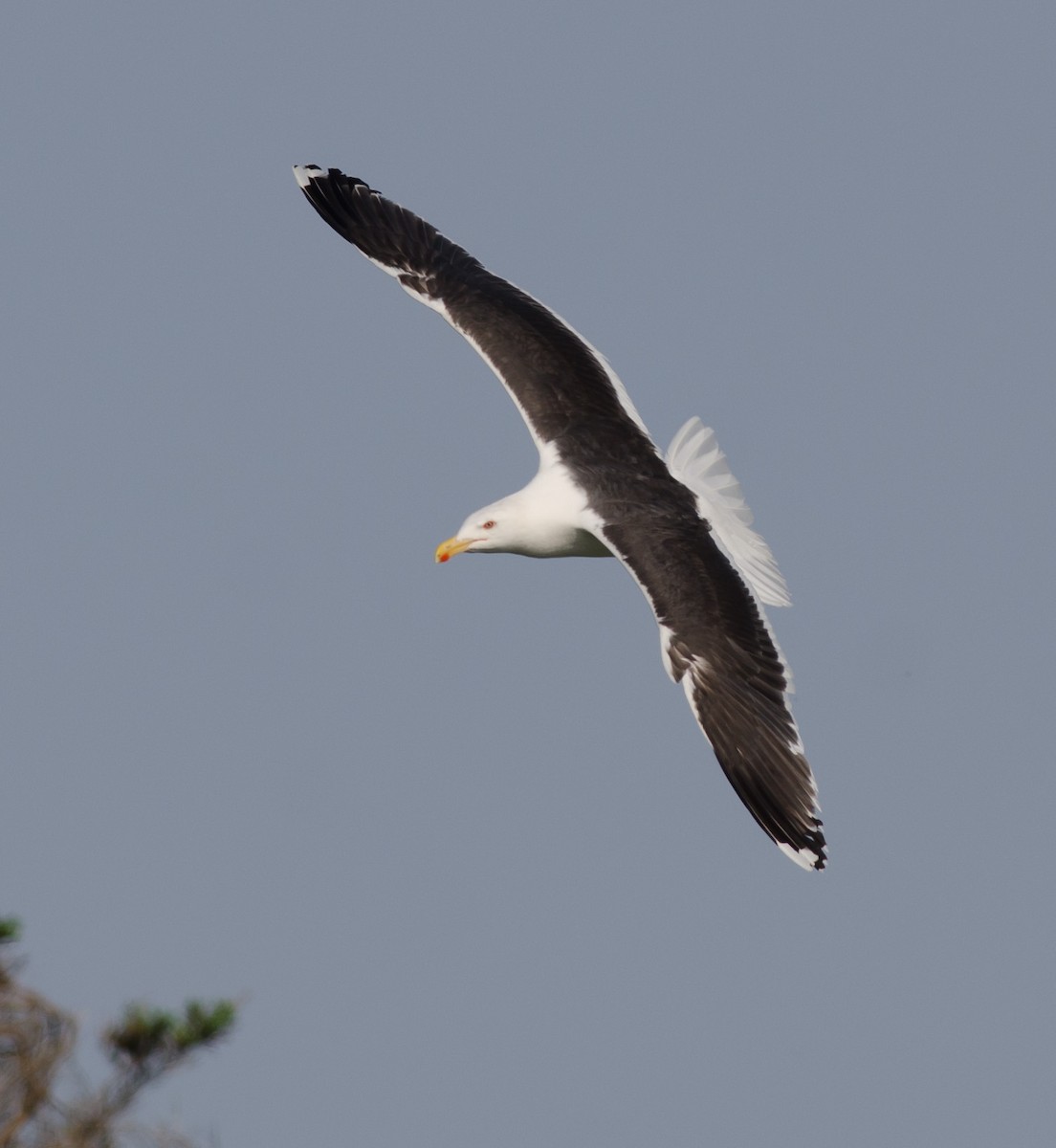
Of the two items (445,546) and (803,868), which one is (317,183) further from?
(803,868)

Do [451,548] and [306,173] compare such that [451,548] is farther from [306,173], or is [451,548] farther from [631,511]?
[306,173]

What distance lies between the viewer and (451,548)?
12.6m

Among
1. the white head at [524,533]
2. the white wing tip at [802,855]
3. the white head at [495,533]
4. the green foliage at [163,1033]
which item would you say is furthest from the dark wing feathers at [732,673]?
the green foliage at [163,1033]

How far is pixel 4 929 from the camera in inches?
223

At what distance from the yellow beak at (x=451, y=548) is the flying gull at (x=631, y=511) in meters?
0.01

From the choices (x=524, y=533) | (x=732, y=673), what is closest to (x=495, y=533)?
(x=524, y=533)

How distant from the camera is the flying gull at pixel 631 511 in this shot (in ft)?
33.7

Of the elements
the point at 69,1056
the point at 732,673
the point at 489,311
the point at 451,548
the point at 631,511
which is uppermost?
the point at 489,311

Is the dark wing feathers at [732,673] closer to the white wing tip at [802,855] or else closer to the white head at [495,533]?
the white wing tip at [802,855]

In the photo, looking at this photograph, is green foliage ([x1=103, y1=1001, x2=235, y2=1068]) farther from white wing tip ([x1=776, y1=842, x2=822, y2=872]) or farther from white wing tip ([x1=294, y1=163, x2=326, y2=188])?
white wing tip ([x1=294, y1=163, x2=326, y2=188])

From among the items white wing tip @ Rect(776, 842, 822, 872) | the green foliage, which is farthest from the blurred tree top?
white wing tip @ Rect(776, 842, 822, 872)

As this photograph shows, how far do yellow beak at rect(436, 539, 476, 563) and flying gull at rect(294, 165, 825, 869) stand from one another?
11mm

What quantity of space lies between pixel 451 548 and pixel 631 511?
5.16 feet

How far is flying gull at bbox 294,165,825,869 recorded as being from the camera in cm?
1027
